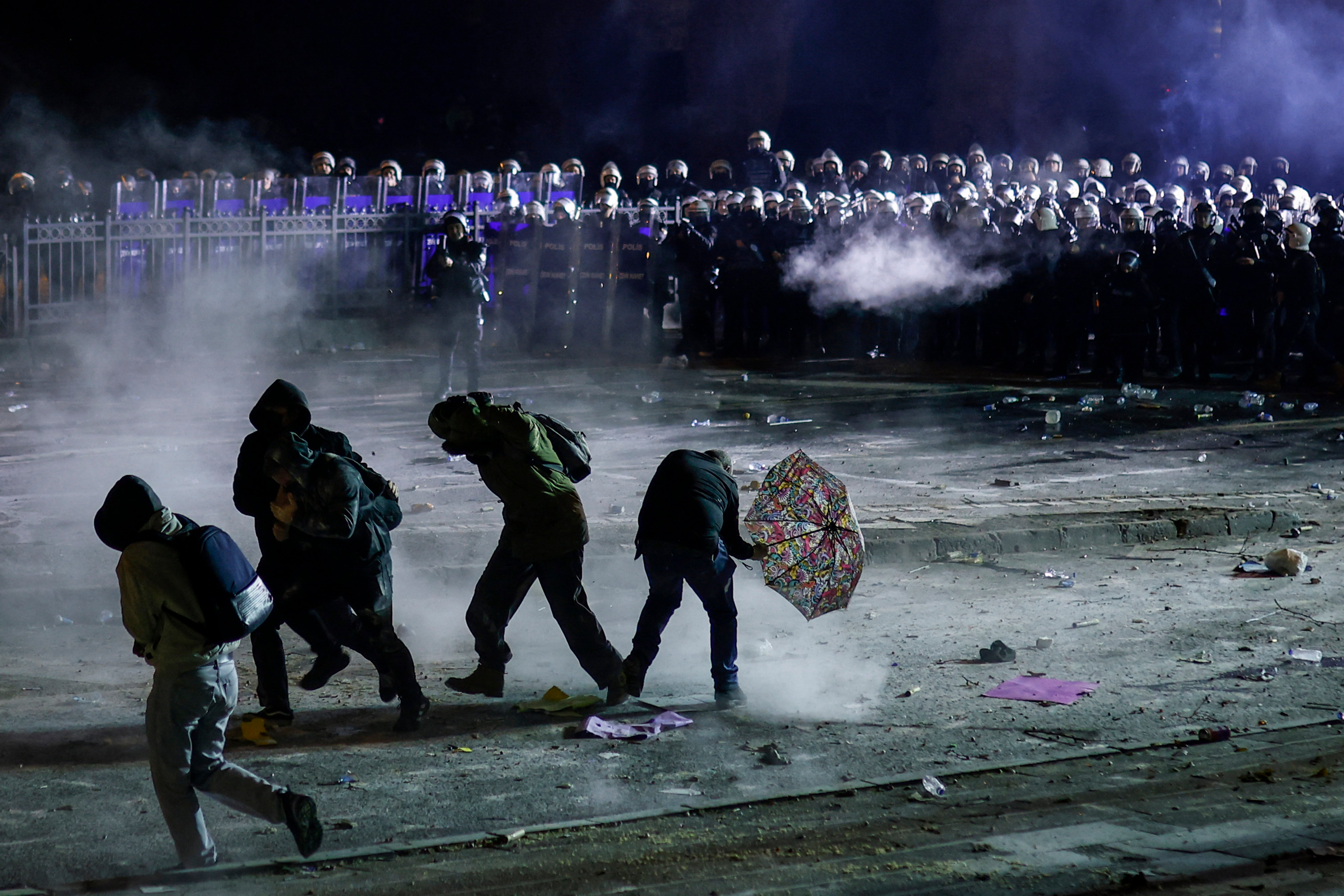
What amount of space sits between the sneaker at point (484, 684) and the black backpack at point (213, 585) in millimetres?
2055

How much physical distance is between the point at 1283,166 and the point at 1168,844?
28.5m

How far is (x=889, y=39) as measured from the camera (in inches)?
1362

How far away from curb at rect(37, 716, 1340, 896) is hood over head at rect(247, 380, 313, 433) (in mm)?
1849

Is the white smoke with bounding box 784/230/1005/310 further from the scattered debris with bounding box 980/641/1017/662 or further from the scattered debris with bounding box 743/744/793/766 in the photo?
the scattered debris with bounding box 743/744/793/766

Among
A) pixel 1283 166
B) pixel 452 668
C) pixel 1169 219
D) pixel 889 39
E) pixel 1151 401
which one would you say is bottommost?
pixel 452 668

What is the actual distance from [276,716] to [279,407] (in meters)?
1.27

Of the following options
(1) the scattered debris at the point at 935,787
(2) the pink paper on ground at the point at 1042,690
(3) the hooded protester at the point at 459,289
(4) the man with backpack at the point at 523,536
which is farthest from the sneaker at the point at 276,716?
(3) the hooded protester at the point at 459,289

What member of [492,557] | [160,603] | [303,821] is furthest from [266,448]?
[303,821]

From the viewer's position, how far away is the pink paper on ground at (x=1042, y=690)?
6324 mm

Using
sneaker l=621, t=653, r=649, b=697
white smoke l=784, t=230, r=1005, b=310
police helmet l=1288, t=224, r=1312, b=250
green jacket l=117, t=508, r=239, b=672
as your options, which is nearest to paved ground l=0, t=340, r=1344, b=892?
sneaker l=621, t=653, r=649, b=697

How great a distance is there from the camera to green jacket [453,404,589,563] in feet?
20.1

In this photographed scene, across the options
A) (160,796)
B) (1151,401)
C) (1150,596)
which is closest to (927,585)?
(1150,596)

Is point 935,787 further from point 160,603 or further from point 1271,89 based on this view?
point 1271,89

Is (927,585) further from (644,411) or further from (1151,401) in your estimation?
(1151,401)
